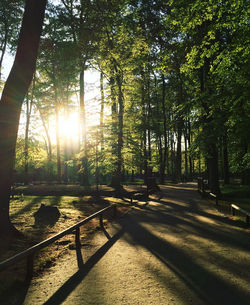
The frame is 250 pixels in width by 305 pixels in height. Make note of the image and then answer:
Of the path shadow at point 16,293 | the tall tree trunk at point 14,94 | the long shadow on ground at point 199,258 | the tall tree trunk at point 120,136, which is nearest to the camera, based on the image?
the path shadow at point 16,293

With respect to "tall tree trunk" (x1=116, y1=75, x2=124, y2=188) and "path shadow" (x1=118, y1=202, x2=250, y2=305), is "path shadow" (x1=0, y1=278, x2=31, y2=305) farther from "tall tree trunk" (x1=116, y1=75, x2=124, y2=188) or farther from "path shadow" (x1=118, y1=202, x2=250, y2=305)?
"tall tree trunk" (x1=116, y1=75, x2=124, y2=188)

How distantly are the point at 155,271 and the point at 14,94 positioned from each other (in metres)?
6.33

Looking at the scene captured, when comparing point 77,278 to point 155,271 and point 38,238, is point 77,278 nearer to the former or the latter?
point 155,271

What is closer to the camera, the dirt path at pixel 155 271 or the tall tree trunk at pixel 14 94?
the dirt path at pixel 155 271

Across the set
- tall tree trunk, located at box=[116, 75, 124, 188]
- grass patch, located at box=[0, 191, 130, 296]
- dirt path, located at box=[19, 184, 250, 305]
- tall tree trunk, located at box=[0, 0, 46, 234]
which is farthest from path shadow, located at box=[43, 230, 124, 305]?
tall tree trunk, located at box=[116, 75, 124, 188]

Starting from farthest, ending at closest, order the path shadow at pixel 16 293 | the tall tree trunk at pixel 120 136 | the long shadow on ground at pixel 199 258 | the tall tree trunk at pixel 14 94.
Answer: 1. the tall tree trunk at pixel 120 136
2. the tall tree trunk at pixel 14 94
3. the long shadow on ground at pixel 199 258
4. the path shadow at pixel 16 293

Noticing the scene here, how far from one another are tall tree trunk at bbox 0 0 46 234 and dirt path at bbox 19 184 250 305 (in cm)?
283

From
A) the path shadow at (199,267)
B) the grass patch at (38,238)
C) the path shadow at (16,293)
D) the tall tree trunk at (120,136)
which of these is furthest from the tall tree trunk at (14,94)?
the tall tree trunk at (120,136)

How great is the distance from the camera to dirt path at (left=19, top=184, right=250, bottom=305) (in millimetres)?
3855

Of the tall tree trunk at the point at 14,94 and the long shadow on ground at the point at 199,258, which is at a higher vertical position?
the tall tree trunk at the point at 14,94

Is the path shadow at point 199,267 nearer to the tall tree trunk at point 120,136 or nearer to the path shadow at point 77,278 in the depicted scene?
the path shadow at point 77,278

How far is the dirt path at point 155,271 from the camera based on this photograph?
3855 millimetres

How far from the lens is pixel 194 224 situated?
934cm

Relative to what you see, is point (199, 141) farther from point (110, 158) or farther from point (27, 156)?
point (27, 156)
